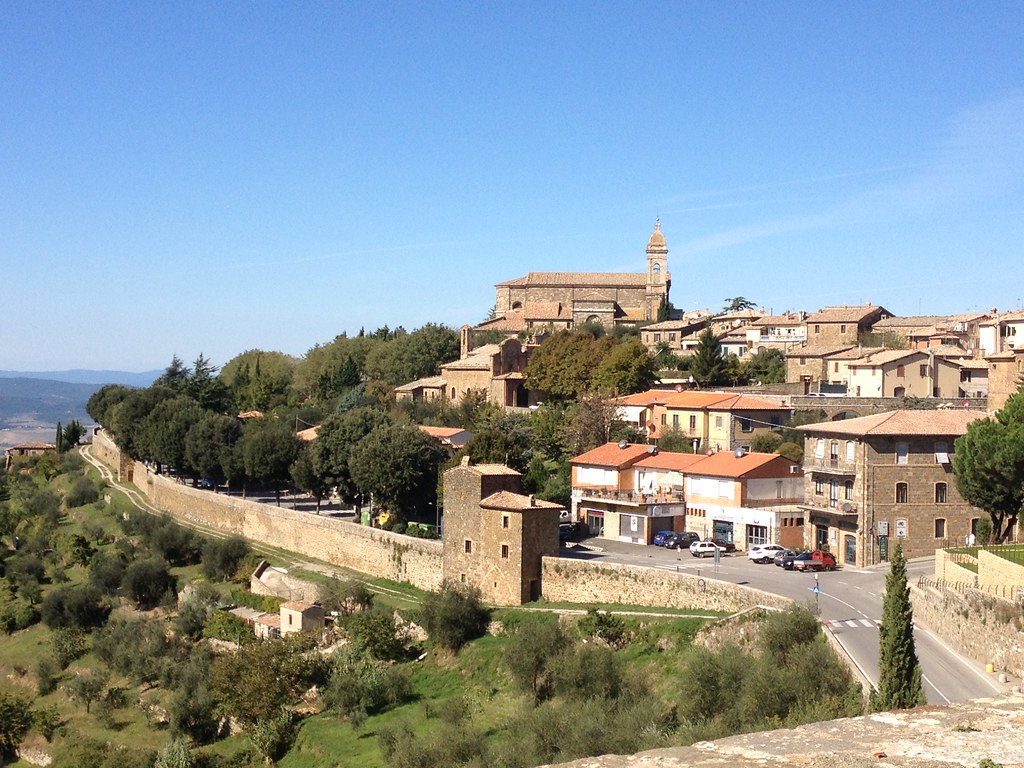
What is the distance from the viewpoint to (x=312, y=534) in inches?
1923

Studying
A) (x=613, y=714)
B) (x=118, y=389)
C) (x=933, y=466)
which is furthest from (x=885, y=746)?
(x=118, y=389)

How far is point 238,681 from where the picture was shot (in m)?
36.1

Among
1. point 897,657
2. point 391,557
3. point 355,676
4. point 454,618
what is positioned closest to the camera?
point 897,657

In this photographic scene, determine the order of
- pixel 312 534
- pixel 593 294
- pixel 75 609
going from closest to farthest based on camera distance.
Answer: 1. pixel 312 534
2. pixel 75 609
3. pixel 593 294

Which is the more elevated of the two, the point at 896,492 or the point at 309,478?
the point at 896,492

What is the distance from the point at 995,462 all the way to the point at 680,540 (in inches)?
492

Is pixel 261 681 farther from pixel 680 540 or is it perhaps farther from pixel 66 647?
pixel 66 647

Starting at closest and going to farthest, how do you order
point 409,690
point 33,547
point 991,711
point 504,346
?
point 991,711, point 409,690, point 33,547, point 504,346

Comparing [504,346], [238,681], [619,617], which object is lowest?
[238,681]

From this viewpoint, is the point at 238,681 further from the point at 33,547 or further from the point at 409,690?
the point at 33,547

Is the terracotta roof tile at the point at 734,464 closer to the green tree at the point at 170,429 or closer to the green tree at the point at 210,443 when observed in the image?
the green tree at the point at 210,443

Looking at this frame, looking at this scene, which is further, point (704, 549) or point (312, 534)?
point (312, 534)

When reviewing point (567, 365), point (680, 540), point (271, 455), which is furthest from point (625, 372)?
point (680, 540)

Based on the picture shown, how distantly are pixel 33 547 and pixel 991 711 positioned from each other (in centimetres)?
6178
